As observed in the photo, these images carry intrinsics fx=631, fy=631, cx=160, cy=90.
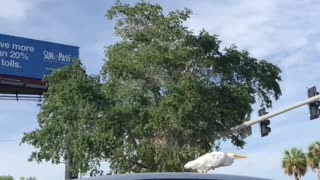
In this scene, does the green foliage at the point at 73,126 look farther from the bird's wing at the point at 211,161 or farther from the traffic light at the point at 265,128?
the bird's wing at the point at 211,161

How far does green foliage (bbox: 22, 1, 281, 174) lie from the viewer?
26156 mm

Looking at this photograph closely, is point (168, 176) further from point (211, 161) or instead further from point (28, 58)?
point (28, 58)

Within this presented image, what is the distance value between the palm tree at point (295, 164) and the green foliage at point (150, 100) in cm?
2156

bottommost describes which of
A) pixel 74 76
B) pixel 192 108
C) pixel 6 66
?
pixel 192 108

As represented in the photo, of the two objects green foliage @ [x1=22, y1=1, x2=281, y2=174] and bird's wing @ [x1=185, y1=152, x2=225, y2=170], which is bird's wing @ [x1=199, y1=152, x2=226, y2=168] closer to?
bird's wing @ [x1=185, y1=152, x2=225, y2=170]

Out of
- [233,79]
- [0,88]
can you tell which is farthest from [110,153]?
[0,88]

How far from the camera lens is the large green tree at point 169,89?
1025 inches

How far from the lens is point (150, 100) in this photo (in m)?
27.4

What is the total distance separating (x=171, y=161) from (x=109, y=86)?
454 centimetres

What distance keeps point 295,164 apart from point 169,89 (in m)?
25.8

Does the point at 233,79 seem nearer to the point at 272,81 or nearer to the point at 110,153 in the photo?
the point at 272,81

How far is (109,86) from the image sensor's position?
2755cm

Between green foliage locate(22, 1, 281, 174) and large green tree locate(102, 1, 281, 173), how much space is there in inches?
1.7

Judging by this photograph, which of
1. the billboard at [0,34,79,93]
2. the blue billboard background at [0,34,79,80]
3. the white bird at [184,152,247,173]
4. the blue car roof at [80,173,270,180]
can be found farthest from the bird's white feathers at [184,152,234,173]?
the blue billboard background at [0,34,79,80]
